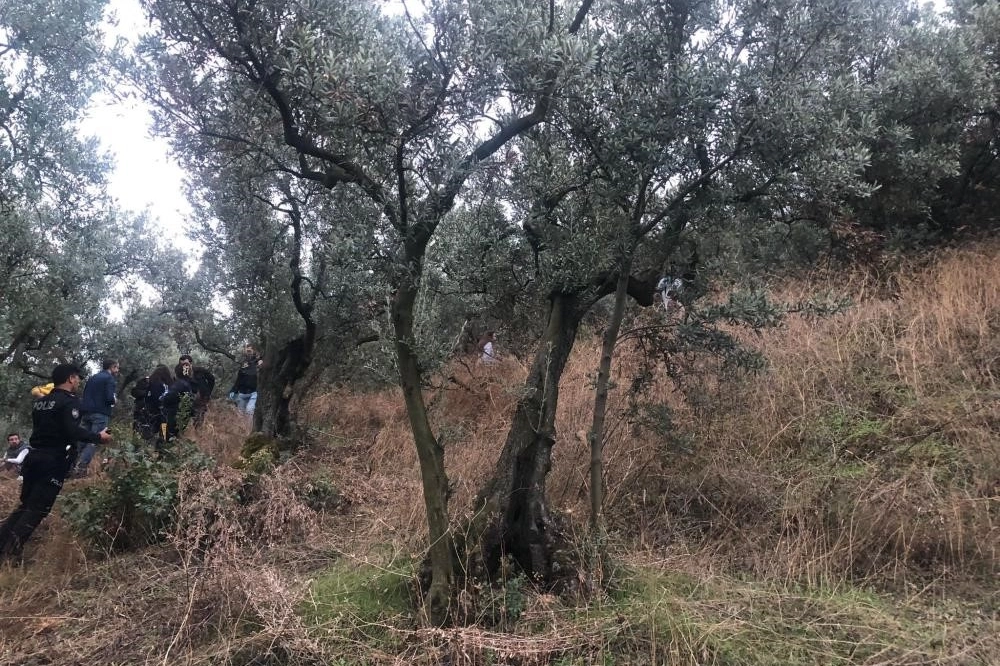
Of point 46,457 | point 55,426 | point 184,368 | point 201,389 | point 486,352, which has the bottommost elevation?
point 46,457

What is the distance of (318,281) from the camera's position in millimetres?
8898

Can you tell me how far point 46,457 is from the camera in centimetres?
598

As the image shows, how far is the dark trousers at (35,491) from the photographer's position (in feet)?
19.2

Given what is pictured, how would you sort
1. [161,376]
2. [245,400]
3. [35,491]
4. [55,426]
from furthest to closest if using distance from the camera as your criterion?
1. [245,400]
2. [161,376]
3. [55,426]
4. [35,491]

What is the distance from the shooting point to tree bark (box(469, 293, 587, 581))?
4598 mm

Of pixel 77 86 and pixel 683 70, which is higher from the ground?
pixel 77 86

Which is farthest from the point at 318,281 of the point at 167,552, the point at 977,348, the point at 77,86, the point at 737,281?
the point at 977,348

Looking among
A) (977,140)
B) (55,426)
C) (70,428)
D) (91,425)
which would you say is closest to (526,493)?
(70,428)

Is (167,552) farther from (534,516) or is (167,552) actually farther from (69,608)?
(534,516)

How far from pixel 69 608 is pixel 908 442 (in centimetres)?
701

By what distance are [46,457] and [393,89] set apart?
495 cm

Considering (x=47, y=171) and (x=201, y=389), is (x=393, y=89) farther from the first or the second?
(x=201, y=389)

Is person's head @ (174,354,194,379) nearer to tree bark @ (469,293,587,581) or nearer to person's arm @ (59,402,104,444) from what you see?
person's arm @ (59,402,104,444)

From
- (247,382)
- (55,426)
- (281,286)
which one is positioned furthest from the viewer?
(247,382)
